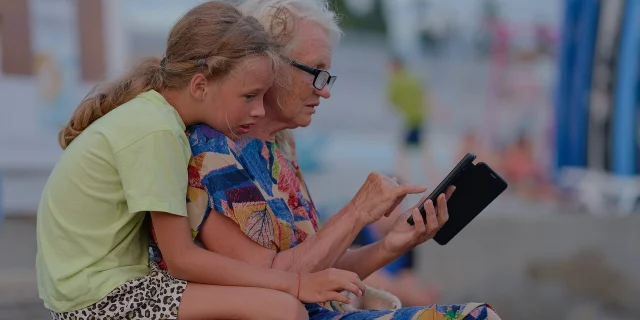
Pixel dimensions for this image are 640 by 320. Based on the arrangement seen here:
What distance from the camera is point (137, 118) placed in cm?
216

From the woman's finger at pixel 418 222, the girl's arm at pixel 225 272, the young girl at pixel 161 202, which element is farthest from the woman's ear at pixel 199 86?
the woman's finger at pixel 418 222

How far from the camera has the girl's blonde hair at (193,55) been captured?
225 centimetres

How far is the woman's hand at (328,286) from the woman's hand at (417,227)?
36cm

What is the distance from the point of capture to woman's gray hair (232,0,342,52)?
259 cm

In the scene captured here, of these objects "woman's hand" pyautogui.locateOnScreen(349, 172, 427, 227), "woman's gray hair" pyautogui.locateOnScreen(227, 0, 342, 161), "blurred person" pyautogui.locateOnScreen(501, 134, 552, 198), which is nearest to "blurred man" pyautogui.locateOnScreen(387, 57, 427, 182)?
"blurred person" pyautogui.locateOnScreen(501, 134, 552, 198)

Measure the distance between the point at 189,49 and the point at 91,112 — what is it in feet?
1.00

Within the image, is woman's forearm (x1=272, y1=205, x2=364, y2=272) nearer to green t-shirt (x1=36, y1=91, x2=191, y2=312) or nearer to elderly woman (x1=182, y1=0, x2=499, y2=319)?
elderly woman (x1=182, y1=0, x2=499, y2=319)

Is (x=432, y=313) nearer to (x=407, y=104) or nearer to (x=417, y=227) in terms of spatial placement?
(x=417, y=227)

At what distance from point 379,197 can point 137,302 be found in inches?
26.3

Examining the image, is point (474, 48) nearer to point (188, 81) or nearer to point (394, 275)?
point (394, 275)

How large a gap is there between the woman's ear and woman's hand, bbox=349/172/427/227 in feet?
1.63

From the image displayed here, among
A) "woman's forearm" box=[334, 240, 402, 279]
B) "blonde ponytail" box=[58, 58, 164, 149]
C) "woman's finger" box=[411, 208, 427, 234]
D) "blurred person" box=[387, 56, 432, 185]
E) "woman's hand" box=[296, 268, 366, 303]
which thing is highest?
"blonde ponytail" box=[58, 58, 164, 149]

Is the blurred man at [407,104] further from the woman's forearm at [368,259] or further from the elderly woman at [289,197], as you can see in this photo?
the elderly woman at [289,197]

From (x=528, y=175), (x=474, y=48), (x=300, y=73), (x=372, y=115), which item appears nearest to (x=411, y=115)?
(x=528, y=175)
